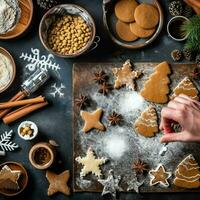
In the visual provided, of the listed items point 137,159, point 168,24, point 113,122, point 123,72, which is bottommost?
point 137,159

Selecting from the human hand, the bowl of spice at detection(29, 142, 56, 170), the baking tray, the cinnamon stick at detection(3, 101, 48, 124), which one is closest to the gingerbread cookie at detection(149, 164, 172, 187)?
the baking tray

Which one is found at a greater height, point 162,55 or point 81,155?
point 162,55

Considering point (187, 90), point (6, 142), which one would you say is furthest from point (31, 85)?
point (187, 90)

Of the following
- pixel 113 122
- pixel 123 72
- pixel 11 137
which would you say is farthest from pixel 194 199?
pixel 11 137

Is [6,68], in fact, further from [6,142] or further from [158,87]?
[158,87]

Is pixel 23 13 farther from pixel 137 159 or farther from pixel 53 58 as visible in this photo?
pixel 137 159

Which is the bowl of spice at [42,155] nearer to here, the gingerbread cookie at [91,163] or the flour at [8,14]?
the gingerbread cookie at [91,163]

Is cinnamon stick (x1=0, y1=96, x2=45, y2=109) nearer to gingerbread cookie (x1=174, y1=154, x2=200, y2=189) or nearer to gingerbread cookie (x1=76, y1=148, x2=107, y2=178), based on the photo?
gingerbread cookie (x1=76, y1=148, x2=107, y2=178)

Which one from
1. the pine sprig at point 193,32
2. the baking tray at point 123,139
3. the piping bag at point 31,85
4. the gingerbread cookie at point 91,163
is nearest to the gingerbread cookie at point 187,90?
the baking tray at point 123,139
